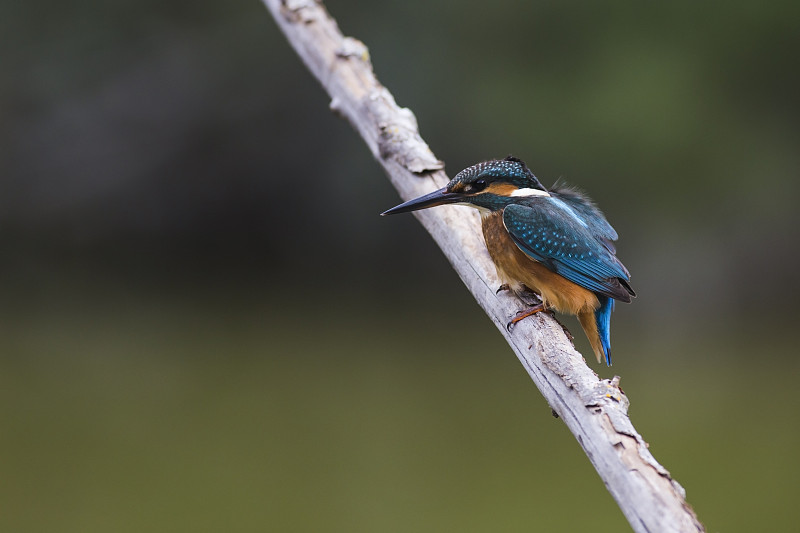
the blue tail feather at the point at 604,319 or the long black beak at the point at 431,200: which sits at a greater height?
the long black beak at the point at 431,200

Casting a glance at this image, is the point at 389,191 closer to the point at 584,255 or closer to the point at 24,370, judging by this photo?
the point at 24,370

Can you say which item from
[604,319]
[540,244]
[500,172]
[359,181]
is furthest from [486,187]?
[359,181]

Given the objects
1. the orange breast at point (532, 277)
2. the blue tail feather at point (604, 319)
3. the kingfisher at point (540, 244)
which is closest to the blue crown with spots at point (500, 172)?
the kingfisher at point (540, 244)

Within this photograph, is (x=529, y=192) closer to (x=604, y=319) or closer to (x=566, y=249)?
(x=566, y=249)

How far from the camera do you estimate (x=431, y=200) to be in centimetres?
203

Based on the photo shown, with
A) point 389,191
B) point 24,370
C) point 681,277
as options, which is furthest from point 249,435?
point 681,277

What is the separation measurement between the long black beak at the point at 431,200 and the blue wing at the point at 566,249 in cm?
13

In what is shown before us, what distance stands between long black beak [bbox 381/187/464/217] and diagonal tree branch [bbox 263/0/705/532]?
0.11 meters

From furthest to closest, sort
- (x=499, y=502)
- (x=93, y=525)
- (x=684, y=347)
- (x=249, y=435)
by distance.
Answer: (x=684, y=347) < (x=249, y=435) < (x=499, y=502) < (x=93, y=525)

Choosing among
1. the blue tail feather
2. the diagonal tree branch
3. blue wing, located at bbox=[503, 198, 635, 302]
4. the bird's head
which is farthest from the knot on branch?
the blue tail feather

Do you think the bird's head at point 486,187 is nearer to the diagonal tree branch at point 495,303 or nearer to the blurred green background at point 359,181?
the diagonal tree branch at point 495,303

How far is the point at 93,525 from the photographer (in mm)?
4098

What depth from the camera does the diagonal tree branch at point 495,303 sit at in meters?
1.16

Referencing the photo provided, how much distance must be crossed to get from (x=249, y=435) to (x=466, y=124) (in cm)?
357
